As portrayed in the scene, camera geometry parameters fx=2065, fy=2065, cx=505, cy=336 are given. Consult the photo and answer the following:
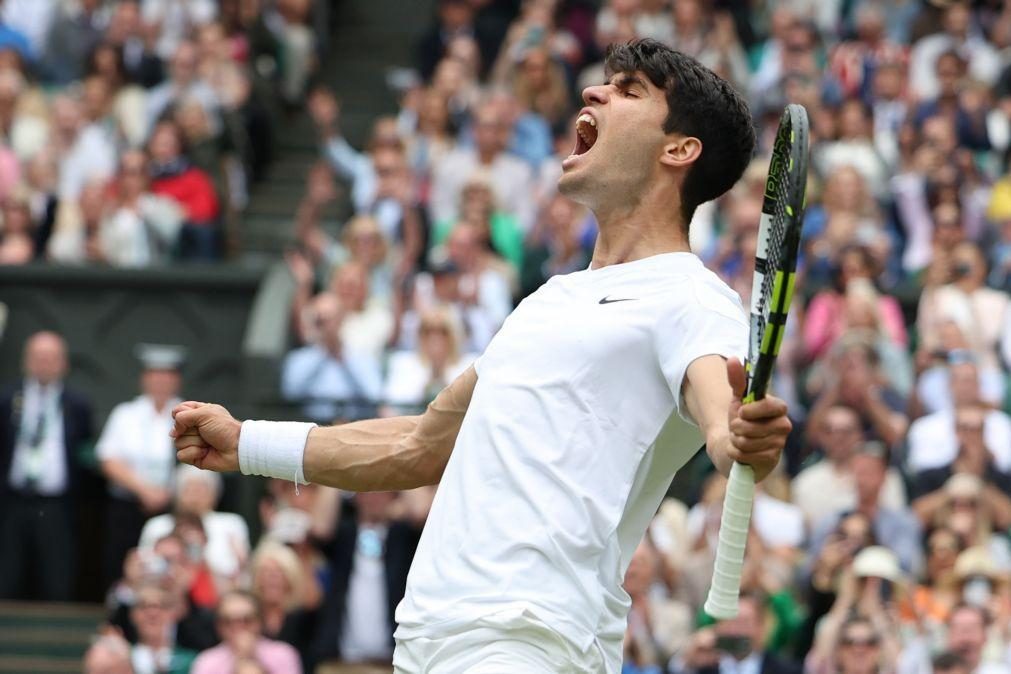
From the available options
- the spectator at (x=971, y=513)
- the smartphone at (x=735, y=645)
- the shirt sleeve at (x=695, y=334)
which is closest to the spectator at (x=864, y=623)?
the smartphone at (x=735, y=645)

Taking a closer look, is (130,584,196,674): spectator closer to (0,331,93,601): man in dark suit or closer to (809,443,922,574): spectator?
(0,331,93,601): man in dark suit

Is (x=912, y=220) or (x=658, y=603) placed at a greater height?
(x=912, y=220)

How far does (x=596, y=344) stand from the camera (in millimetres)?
4316

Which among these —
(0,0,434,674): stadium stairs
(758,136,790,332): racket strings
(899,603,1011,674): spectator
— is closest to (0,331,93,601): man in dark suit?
(0,0,434,674): stadium stairs

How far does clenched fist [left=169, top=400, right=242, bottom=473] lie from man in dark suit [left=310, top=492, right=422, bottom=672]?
20.1 feet

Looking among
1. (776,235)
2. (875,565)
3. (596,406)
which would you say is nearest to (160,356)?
(875,565)

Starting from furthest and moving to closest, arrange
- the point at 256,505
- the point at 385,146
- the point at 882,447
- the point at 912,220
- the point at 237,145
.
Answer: the point at 237,145 → the point at 385,146 → the point at 912,220 → the point at 256,505 → the point at 882,447

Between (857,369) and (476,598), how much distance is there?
751 cm

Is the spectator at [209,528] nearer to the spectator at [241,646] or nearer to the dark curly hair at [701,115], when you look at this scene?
the spectator at [241,646]

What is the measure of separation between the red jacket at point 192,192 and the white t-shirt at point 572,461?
10312 mm

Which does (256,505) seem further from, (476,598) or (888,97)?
(476,598)

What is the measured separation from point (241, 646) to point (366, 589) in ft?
3.99

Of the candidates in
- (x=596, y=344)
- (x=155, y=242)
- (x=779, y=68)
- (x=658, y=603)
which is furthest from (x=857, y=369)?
(x=596, y=344)

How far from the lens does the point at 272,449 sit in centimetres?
486
